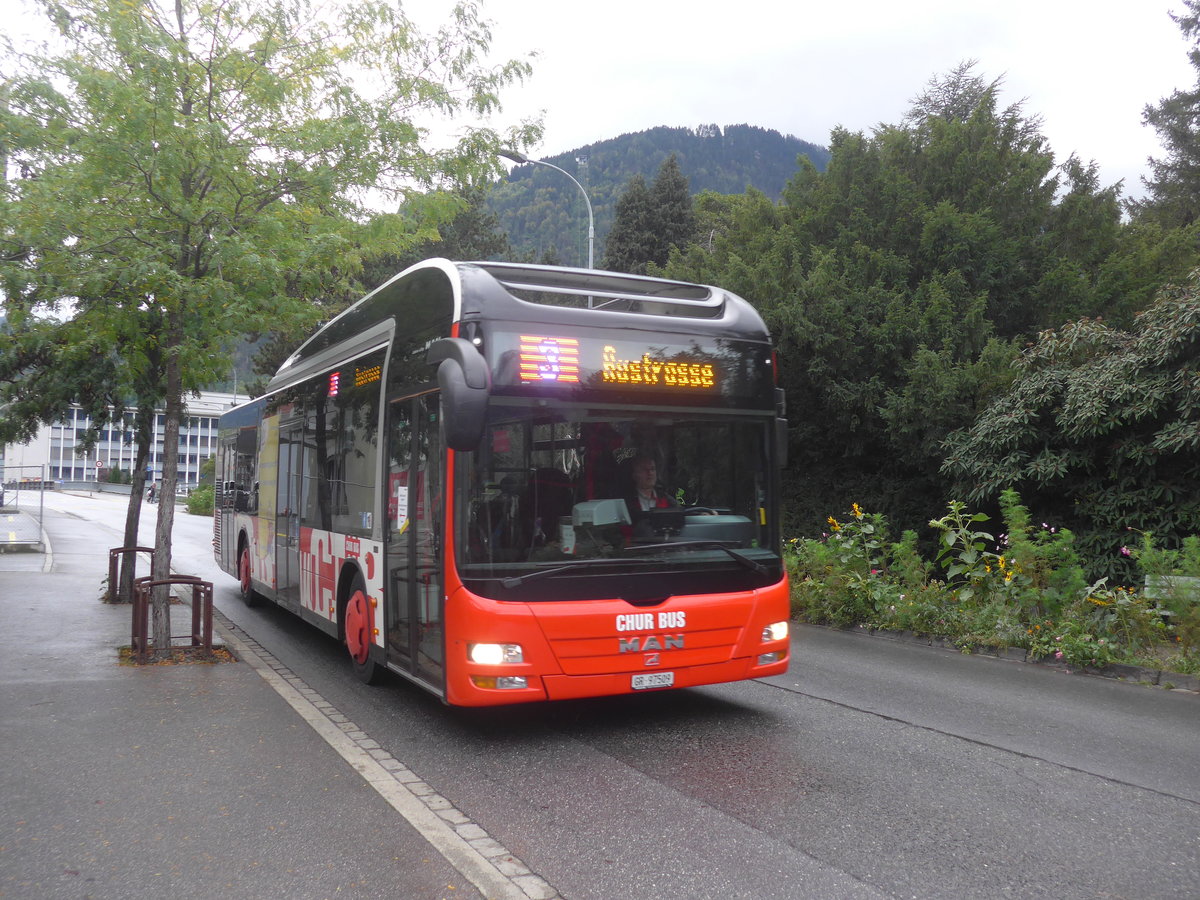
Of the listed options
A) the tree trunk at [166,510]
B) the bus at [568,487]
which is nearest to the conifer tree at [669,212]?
the tree trunk at [166,510]

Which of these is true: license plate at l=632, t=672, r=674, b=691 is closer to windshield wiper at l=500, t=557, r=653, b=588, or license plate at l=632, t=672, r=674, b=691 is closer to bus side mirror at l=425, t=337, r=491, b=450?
windshield wiper at l=500, t=557, r=653, b=588

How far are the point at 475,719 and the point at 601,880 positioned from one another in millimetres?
3140

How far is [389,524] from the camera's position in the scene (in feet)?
23.8

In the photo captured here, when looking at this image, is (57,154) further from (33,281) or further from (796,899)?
(796,899)

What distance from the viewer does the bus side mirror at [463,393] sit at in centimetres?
554

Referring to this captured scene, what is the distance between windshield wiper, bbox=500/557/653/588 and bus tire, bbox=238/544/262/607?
8.34 metres

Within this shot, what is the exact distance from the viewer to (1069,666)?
9523 millimetres

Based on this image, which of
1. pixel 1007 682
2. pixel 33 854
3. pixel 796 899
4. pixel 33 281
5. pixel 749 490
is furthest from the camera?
pixel 33 281

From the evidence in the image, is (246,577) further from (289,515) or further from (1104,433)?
(1104,433)

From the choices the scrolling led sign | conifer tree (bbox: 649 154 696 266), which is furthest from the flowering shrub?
conifer tree (bbox: 649 154 696 266)

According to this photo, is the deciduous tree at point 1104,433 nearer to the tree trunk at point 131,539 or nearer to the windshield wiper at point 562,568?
the windshield wiper at point 562,568

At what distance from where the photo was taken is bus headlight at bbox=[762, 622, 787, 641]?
679 cm

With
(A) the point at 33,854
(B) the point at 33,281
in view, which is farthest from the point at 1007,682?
(B) the point at 33,281

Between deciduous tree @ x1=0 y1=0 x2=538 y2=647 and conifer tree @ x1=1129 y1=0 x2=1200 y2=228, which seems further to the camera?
conifer tree @ x1=1129 y1=0 x2=1200 y2=228
